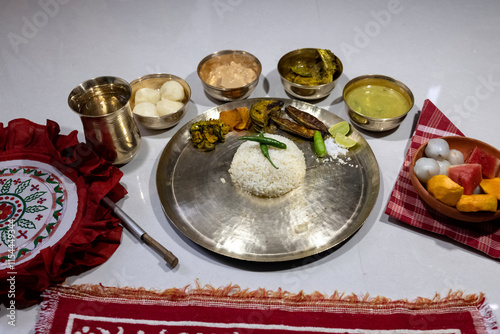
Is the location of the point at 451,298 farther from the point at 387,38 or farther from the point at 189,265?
the point at 387,38

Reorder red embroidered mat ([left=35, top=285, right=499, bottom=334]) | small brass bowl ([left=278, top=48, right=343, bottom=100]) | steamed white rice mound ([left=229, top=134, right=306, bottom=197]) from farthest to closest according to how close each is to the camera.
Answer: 1. small brass bowl ([left=278, top=48, right=343, bottom=100])
2. steamed white rice mound ([left=229, top=134, right=306, bottom=197])
3. red embroidered mat ([left=35, top=285, right=499, bottom=334])

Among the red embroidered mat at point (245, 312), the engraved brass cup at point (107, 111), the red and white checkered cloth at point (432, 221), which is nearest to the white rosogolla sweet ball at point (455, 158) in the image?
the red and white checkered cloth at point (432, 221)

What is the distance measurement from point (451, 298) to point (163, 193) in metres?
1.45

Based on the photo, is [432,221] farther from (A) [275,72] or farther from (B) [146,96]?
(B) [146,96]

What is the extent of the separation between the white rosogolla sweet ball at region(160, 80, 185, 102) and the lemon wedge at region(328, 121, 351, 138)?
949mm

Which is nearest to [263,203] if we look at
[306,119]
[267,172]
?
[267,172]

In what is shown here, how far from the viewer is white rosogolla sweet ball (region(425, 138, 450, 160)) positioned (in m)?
2.00

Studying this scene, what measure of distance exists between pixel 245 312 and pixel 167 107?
4.31 ft

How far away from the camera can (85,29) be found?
3.33 m

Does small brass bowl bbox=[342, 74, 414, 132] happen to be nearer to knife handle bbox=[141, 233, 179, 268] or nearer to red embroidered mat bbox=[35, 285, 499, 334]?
red embroidered mat bbox=[35, 285, 499, 334]

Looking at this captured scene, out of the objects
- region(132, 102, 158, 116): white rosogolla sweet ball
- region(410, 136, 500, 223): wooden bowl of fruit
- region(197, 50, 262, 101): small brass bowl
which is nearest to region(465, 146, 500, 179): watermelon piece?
region(410, 136, 500, 223): wooden bowl of fruit

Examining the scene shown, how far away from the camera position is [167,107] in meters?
2.47

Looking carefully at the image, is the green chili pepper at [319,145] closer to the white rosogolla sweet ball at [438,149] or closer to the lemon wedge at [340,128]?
the lemon wedge at [340,128]

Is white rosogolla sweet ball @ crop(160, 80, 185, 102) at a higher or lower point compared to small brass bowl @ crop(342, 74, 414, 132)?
higher
